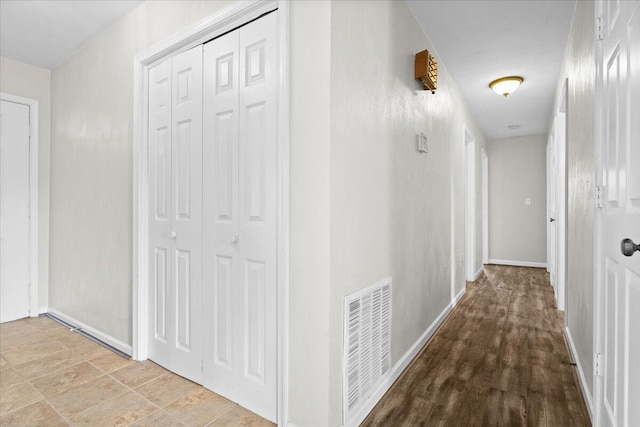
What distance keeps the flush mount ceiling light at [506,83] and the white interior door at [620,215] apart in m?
2.40

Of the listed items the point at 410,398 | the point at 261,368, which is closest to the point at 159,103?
the point at 261,368

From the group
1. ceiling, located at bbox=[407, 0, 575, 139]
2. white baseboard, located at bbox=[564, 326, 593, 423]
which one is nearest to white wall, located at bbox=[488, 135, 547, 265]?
ceiling, located at bbox=[407, 0, 575, 139]

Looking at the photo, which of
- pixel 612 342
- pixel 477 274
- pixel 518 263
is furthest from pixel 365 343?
pixel 518 263

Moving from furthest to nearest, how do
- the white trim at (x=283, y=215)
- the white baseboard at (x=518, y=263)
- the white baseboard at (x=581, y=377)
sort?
1. the white baseboard at (x=518, y=263)
2. the white baseboard at (x=581, y=377)
3. the white trim at (x=283, y=215)

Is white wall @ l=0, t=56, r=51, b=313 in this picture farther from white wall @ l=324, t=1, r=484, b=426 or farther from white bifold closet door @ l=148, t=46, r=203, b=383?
white wall @ l=324, t=1, r=484, b=426

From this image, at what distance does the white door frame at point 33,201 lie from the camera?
10.9 ft

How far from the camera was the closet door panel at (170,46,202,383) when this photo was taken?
202 centimetres

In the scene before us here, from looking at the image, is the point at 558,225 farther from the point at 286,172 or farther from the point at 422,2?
the point at 286,172

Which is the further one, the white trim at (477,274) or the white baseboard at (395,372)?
the white trim at (477,274)

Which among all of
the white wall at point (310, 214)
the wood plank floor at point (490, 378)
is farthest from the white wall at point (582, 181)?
the white wall at point (310, 214)

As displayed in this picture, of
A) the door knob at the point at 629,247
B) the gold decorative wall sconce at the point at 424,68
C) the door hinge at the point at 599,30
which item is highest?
the gold decorative wall sconce at the point at 424,68

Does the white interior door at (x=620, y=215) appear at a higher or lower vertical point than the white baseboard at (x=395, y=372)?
higher

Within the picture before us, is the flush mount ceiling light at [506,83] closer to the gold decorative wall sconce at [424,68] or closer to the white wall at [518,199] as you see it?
the gold decorative wall sconce at [424,68]

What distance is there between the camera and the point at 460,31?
274cm
